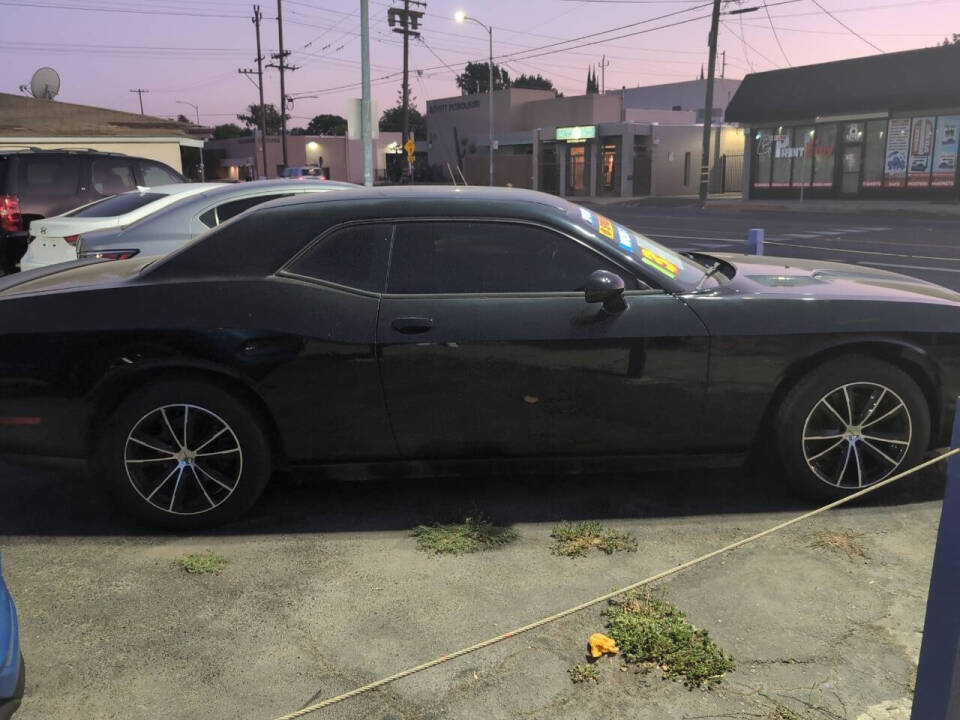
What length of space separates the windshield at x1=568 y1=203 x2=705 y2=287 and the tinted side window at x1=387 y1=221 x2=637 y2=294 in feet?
0.44

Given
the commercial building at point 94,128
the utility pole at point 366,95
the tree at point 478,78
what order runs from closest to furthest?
Result: 1. the utility pole at point 366,95
2. the commercial building at point 94,128
3. the tree at point 478,78

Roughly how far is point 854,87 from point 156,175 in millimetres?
28262

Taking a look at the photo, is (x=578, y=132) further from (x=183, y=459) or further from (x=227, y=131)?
(x=227, y=131)

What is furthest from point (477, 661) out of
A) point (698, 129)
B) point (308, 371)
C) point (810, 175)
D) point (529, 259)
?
point (698, 129)

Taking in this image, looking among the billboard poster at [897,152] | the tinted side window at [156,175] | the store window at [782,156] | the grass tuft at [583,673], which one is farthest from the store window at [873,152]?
the grass tuft at [583,673]

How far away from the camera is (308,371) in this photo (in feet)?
11.7

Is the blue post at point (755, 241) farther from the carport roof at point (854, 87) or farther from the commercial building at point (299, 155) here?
the commercial building at point (299, 155)

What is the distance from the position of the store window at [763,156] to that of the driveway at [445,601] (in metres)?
33.2

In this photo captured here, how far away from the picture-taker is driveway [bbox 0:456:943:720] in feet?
8.39

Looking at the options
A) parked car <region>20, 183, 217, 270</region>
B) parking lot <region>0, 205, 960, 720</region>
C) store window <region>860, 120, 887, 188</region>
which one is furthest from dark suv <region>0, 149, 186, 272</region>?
store window <region>860, 120, 887, 188</region>

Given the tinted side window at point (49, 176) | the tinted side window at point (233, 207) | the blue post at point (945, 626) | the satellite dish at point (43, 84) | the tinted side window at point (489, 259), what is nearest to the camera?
the blue post at point (945, 626)

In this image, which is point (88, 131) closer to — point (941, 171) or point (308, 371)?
point (308, 371)

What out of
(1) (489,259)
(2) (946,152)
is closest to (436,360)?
(1) (489,259)

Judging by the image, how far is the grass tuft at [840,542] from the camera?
3424mm
